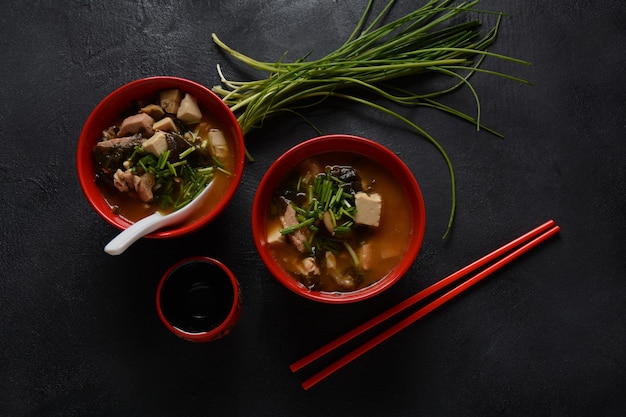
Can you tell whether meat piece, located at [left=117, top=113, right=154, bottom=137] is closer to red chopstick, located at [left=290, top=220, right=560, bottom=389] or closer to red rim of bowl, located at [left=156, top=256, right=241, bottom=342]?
red rim of bowl, located at [left=156, top=256, right=241, bottom=342]

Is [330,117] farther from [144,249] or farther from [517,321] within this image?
[517,321]

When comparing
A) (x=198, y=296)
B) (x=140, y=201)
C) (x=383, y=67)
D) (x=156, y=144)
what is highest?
(x=383, y=67)

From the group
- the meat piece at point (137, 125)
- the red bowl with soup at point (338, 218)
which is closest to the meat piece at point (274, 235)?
the red bowl with soup at point (338, 218)

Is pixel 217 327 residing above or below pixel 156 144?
below

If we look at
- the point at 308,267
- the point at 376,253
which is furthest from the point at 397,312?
the point at 308,267

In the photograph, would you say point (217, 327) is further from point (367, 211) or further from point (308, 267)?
point (367, 211)

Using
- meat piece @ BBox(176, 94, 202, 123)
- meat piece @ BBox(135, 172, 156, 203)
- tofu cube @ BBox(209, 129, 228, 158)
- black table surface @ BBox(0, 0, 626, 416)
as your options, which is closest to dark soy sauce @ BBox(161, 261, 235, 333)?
black table surface @ BBox(0, 0, 626, 416)
